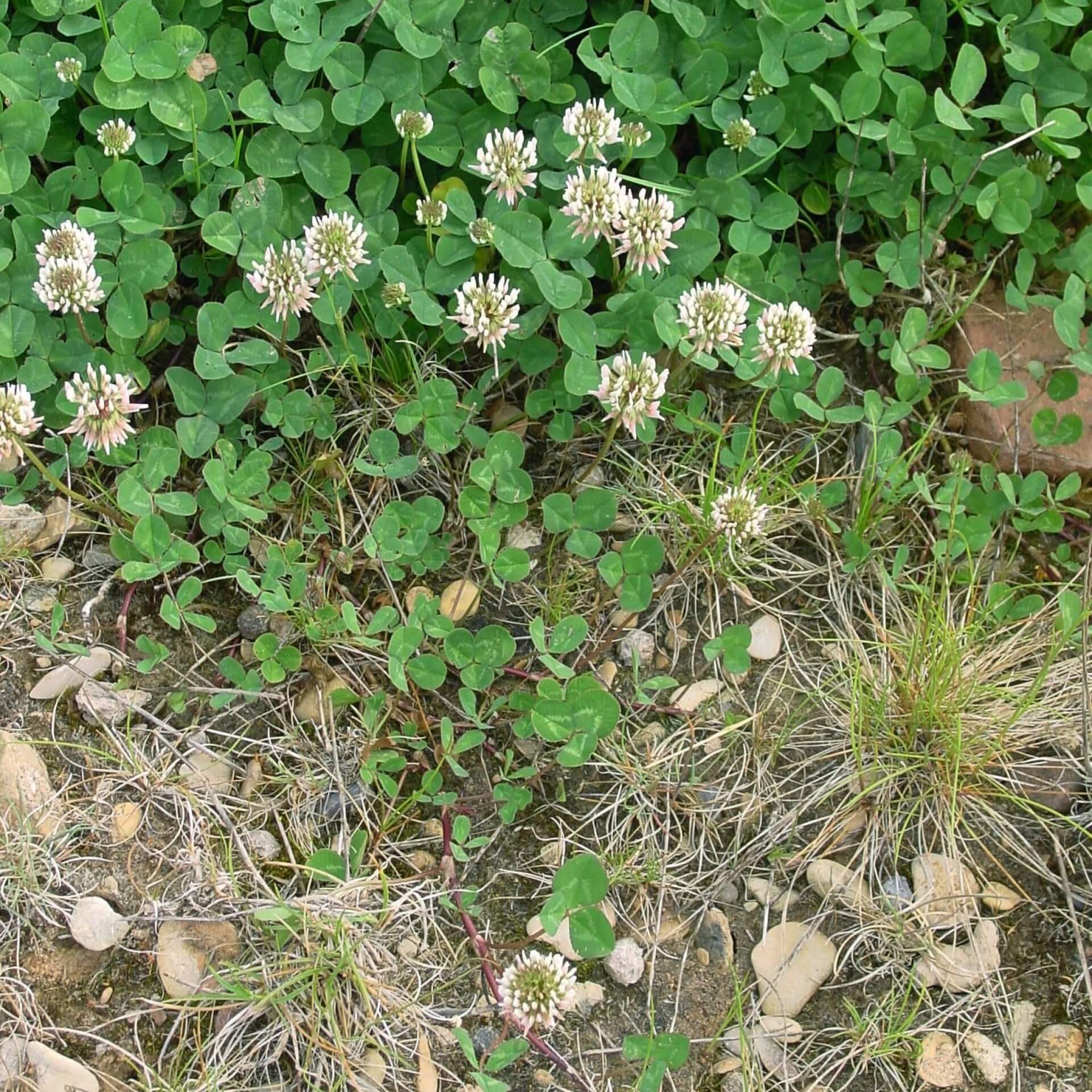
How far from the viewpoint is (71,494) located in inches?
98.4

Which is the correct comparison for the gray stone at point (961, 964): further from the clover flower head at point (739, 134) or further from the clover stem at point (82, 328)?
the clover stem at point (82, 328)

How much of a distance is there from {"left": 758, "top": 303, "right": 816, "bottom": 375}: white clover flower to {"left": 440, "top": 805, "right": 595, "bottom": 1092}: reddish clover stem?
3.96ft

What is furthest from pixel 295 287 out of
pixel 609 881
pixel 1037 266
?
pixel 1037 266

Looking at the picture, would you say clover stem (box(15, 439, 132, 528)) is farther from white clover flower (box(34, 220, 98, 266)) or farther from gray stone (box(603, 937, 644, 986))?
gray stone (box(603, 937, 644, 986))

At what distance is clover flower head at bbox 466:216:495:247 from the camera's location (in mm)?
2639

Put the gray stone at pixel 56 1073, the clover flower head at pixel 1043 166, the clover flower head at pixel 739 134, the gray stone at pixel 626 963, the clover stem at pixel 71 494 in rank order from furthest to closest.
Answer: the clover flower head at pixel 1043 166
the clover flower head at pixel 739 134
the clover stem at pixel 71 494
the gray stone at pixel 626 963
the gray stone at pixel 56 1073

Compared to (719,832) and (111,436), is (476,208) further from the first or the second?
(719,832)

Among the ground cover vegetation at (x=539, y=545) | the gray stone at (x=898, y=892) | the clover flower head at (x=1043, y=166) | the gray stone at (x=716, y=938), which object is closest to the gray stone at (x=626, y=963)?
the ground cover vegetation at (x=539, y=545)

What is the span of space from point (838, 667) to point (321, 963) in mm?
1272

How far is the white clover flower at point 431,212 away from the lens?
2629 millimetres

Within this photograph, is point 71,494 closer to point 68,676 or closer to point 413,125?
point 68,676

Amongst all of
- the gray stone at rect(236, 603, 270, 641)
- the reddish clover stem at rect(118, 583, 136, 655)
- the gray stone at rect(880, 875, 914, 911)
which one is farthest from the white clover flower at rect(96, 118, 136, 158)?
the gray stone at rect(880, 875, 914, 911)

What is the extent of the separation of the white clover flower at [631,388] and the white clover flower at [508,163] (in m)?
0.47

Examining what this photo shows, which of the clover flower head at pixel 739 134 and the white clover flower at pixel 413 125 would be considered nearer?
the white clover flower at pixel 413 125
